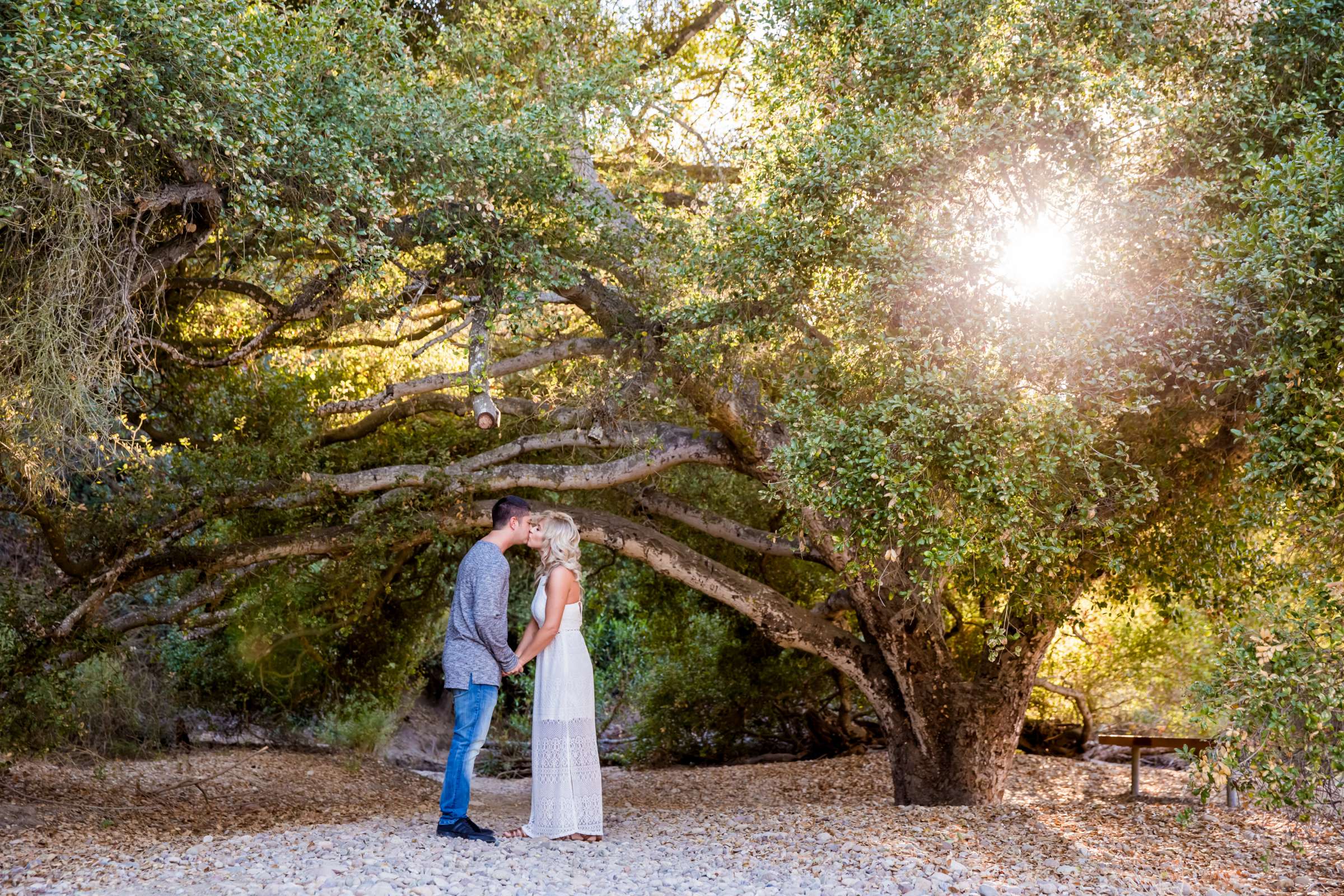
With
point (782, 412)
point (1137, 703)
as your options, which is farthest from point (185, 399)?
point (1137, 703)

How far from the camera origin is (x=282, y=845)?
576 centimetres

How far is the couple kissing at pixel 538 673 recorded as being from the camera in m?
5.78

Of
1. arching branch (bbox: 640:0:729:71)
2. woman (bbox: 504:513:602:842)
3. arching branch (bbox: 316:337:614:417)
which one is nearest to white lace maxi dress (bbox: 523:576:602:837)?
woman (bbox: 504:513:602:842)

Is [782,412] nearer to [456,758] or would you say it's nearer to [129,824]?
[456,758]

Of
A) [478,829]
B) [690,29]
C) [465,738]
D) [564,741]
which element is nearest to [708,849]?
[564,741]

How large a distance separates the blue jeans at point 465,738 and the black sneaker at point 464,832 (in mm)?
29

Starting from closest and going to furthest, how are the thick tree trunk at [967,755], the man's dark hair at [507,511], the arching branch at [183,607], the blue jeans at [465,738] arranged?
the blue jeans at [465,738], the man's dark hair at [507,511], the thick tree trunk at [967,755], the arching branch at [183,607]

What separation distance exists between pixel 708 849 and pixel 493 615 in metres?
1.91

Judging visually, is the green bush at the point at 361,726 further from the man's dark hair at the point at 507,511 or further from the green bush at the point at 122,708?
the man's dark hair at the point at 507,511

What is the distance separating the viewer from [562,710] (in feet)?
20.2

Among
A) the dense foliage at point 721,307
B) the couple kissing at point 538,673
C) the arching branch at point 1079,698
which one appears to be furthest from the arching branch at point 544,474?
the arching branch at point 1079,698

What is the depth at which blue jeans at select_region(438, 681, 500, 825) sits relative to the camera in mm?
5730

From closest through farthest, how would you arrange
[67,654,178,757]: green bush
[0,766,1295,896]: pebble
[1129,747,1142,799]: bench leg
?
[0,766,1295,896]: pebble, [1129,747,1142,799]: bench leg, [67,654,178,757]: green bush

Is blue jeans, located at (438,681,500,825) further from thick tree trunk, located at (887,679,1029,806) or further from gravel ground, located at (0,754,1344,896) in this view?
thick tree trunk, located at (887,679,1029,806)
